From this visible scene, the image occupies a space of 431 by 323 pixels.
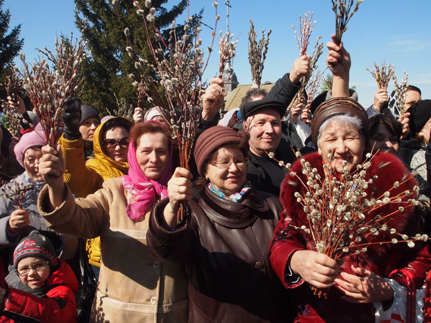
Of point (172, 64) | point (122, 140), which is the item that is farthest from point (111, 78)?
point (172, 64)

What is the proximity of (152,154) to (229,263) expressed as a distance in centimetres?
109

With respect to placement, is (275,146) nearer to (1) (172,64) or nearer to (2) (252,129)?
(2) (252,129)

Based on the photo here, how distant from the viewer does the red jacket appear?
8.61 ft

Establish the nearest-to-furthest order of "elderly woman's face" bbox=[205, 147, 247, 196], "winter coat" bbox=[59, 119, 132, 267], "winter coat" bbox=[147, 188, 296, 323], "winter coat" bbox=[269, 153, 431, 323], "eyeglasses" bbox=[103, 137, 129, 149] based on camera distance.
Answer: "winter coat" bbox=[269, 153, 431, 323] < "winter coat" bbox=[147, 188, 296, 323] < "elderly woman's face" bbox=[205, 147, 247, 196] < "winter coat" bbox=[59, 119, 132, 267] < "eyeglasses" bbox=[103, 137, 129, 149]

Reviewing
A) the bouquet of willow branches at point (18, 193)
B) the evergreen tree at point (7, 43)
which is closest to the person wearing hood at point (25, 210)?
the bouquet of willow branches at point (18, 193)

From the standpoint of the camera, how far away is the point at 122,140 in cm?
385

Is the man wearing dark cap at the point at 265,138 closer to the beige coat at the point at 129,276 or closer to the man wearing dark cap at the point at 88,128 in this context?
the beige coat at the point at 129,276

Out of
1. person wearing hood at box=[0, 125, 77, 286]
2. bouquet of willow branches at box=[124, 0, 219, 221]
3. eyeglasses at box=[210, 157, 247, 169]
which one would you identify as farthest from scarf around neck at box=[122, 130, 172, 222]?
person wearing hood at box=[0, 125, 77, 286]

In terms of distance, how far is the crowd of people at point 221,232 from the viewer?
2.12 meters

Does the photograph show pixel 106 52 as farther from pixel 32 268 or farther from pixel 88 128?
pixel 32 268

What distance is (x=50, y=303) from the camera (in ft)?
9.25

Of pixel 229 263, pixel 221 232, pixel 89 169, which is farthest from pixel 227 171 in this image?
pixel 89 169

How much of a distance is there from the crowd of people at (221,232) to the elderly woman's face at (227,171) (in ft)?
0.04

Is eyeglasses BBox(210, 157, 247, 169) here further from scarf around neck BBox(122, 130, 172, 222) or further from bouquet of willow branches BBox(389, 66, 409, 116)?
bouquet of willow branches BBox(389, 66, 409, 116)
